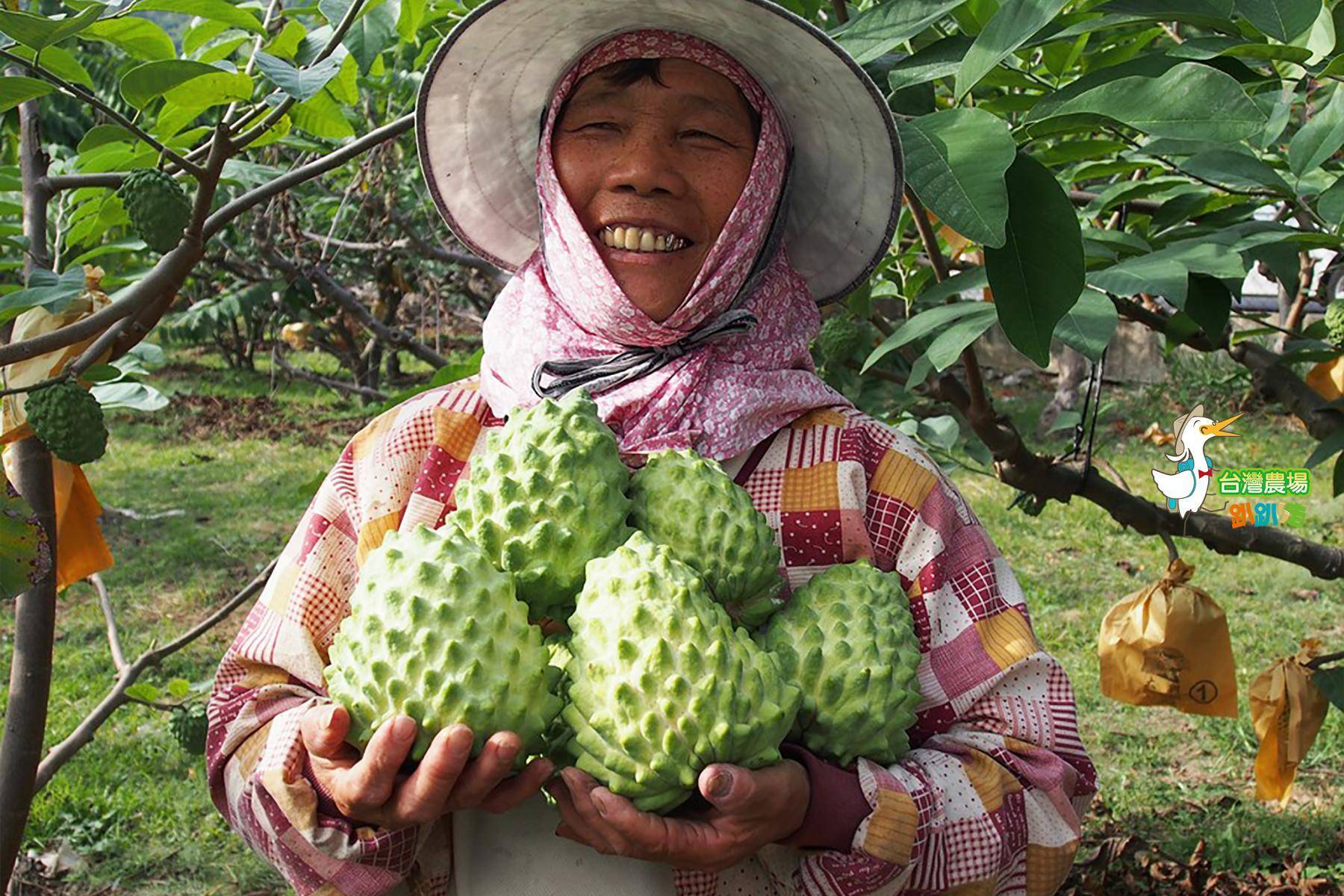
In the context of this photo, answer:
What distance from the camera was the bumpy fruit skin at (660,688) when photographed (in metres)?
1.09

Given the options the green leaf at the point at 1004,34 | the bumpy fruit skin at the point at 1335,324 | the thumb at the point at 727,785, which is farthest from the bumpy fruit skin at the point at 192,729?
the bumpy fruit skin at the point at 1335,324

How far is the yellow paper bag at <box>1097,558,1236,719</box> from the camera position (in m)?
2.78

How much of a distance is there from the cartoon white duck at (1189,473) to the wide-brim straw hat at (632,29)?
1168 mm

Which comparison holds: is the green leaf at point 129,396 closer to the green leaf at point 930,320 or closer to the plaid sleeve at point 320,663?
the plaid sleeve at point 320,663

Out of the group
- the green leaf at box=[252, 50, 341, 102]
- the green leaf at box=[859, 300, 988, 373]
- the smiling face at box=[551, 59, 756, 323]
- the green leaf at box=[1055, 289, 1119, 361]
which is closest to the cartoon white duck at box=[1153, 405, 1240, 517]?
the green leaf at box=[859, 300, 988, 373]

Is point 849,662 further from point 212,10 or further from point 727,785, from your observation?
point 212,10

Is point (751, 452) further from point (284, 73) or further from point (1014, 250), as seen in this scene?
point (284, 73)

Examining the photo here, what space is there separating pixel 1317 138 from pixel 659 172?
27.3 inches

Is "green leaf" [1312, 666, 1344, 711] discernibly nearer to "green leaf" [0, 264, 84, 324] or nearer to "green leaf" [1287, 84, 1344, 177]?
"green leaf" [1287, 84, 1344, 177]

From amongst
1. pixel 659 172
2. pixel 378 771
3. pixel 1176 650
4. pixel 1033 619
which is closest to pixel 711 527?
pixel 378 771

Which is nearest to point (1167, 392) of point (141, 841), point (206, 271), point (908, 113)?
point (206, 271)

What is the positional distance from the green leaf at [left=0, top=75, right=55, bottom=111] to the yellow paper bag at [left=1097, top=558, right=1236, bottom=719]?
227 cm

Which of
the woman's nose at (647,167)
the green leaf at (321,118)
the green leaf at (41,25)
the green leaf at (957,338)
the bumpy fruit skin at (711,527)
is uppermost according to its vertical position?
the green leaf at (41,25)

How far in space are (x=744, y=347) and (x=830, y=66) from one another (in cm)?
34
